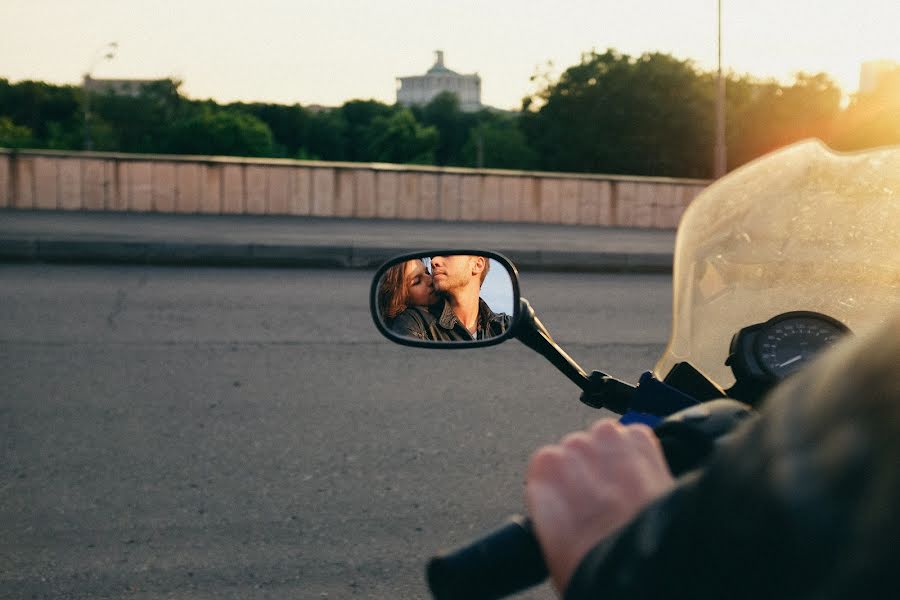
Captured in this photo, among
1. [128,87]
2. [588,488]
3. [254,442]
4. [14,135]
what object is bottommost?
[254,442]

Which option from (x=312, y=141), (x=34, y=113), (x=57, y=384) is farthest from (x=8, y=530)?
(x=312, y=141)

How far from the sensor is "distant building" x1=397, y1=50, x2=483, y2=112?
175 m

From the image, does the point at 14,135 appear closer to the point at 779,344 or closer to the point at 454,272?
the point at 454,272

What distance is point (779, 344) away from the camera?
1.57m

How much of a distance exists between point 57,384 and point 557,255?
7819 millimetres

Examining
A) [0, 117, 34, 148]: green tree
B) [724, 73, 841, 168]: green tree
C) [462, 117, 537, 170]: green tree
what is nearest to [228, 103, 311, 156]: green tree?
[462, 117, 537, 170]: green tree

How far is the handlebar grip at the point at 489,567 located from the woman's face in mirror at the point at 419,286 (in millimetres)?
592

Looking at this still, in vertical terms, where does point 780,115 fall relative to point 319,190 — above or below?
above

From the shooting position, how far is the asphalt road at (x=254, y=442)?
11.3 feet

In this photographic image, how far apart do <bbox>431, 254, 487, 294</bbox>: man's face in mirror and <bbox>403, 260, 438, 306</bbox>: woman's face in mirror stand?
1cm

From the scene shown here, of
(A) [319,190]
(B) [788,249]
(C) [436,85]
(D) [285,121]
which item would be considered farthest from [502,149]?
(C) [436,85]

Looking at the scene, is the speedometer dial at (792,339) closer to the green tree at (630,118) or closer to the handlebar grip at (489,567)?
the handlebar grip at (489,567)

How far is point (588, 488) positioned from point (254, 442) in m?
4.08

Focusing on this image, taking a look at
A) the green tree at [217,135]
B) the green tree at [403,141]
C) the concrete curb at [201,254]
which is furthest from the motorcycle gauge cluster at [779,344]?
the green tree at [403,141]
